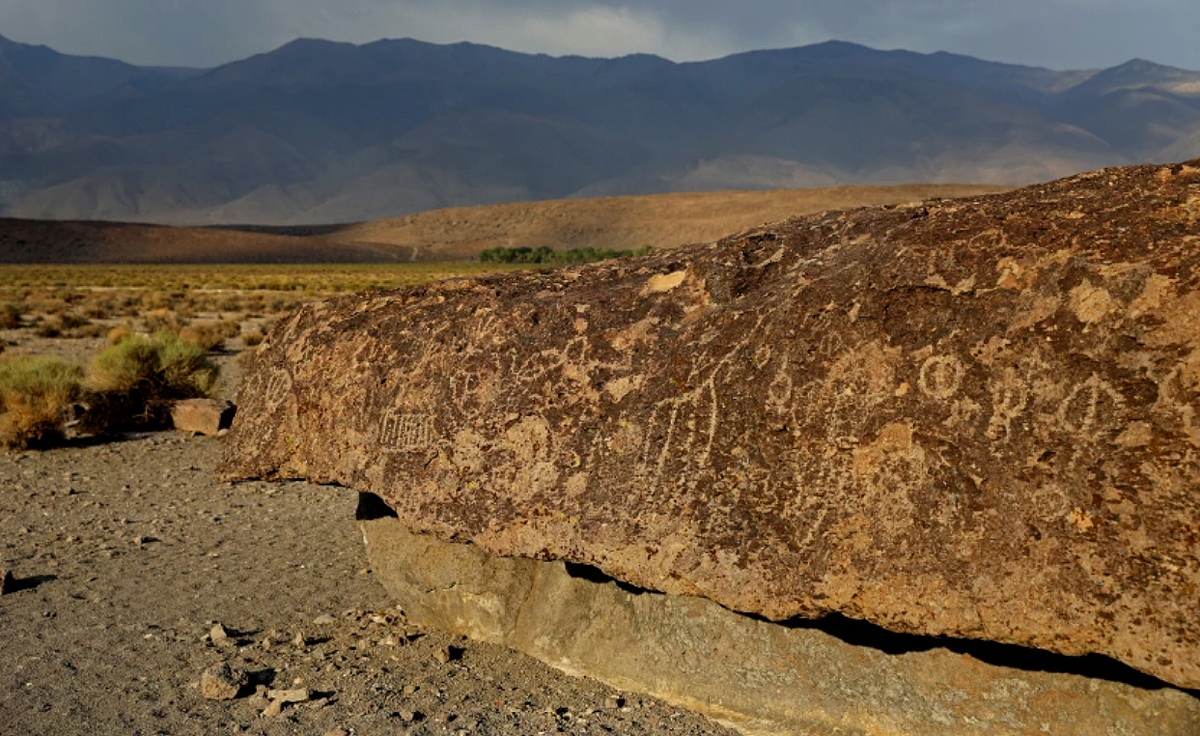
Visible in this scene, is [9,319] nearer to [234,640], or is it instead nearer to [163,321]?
[163,321]

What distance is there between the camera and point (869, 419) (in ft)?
13.7

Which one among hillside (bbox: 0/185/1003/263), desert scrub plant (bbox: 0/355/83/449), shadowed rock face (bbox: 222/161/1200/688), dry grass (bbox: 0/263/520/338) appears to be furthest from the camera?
hillside (bbox: 0/185/1003/263)

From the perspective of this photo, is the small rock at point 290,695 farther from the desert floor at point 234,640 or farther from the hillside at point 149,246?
the hillside at point 149,246

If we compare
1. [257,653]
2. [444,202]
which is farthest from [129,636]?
[444,202]

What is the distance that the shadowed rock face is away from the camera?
12.3 feet

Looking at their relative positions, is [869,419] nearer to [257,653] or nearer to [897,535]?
[897,535]

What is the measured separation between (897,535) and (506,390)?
5.79 feet

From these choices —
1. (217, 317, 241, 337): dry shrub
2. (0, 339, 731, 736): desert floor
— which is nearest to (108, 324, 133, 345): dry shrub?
(217, 317, 241, 337): dry shrub

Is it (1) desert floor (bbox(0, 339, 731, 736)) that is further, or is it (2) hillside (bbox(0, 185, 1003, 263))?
(2) hillside (bbox(0, 185, 1003, 263))

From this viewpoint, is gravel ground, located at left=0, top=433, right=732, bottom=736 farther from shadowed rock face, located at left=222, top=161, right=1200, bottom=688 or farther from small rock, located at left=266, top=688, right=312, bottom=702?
shadowed rock face, located at left=222, top=161, right=1200, bottom=688

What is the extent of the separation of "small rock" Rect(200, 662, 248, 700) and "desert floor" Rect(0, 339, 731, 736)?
4 cm

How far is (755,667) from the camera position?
4.81m

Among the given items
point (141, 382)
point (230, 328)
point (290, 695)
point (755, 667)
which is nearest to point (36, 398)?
point (141, 382)

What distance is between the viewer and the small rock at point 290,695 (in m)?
5.12
